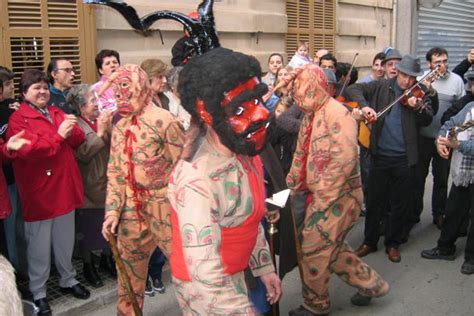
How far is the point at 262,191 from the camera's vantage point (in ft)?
8.04

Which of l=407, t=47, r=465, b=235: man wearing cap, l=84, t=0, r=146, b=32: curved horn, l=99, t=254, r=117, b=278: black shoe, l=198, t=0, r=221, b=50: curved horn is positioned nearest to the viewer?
l=99, t=254, r=117, b=278: black shoe

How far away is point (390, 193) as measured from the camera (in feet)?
18.2

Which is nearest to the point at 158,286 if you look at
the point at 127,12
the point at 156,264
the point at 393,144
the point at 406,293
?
the point at 156,264

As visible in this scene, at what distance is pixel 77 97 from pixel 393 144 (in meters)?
2.91

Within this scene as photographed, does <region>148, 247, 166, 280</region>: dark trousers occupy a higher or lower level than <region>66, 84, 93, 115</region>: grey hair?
lower

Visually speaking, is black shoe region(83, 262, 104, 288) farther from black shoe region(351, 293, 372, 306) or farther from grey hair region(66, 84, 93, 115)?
black shoe region(351, 293, 372, 306)

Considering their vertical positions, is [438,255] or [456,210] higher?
[456,210]

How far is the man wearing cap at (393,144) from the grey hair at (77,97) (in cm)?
250

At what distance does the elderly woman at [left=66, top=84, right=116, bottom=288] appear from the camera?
467 cm

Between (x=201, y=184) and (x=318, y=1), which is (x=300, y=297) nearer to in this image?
(x=201, y=184)

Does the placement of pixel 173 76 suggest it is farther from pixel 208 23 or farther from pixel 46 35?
pixel 208 23

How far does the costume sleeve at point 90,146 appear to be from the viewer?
451 cm

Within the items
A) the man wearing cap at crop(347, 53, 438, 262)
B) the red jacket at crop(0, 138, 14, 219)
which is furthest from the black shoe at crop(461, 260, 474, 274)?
the red jacket at crop(0, 138, 14, 219)

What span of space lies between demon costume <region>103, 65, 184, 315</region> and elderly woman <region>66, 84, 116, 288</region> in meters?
0.95
